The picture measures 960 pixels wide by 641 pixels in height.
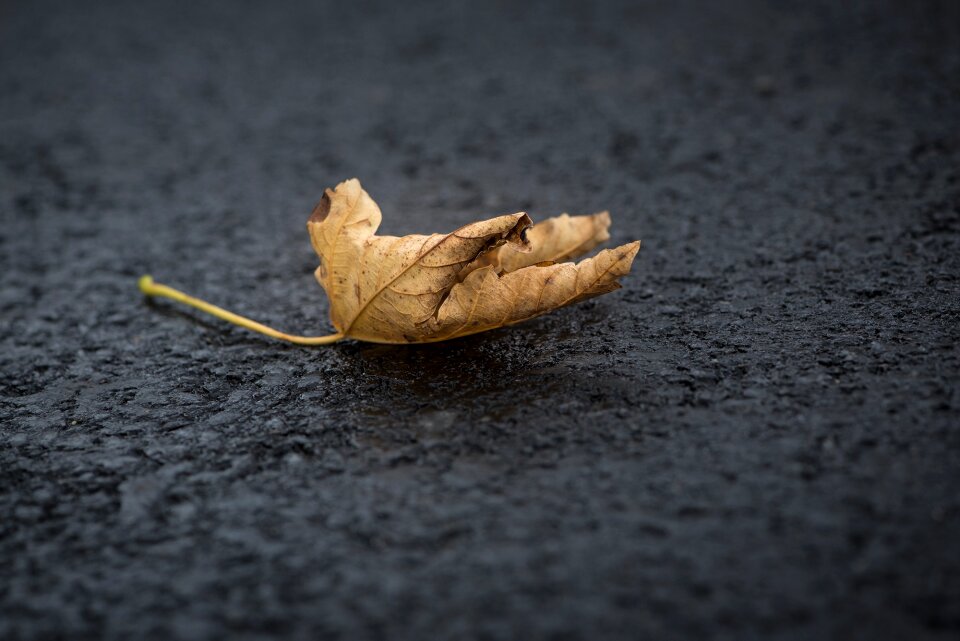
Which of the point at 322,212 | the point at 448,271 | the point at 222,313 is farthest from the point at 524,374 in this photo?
the point at 222,313

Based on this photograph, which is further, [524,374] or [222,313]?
[222,313]

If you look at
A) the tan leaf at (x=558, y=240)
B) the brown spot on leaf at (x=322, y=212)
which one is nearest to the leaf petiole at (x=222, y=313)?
the brown spot on leaf at (x=322, y=212)

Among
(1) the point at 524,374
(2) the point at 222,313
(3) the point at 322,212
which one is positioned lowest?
(1) the point at 524,374

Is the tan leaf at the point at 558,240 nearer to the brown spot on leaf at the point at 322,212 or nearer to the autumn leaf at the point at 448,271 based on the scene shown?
the autumn leaf at the point at 448,271

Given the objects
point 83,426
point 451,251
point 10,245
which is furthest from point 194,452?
point 10,245

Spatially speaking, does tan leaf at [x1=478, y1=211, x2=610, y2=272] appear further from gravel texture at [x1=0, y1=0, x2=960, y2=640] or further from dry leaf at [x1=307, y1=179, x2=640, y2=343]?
gravel texture at [x1=0, y1=0, x2=960, y2=640]

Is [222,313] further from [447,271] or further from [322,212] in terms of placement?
[447,271]

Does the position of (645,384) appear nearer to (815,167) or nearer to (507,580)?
(507,580)
